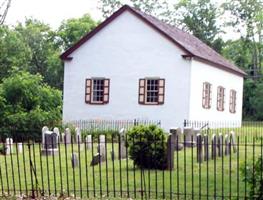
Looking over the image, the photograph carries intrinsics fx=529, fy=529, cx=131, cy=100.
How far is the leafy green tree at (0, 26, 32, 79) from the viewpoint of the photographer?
48.3 meters

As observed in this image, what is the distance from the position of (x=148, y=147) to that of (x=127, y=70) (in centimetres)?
1847

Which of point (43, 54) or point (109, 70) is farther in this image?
point (43, 54)

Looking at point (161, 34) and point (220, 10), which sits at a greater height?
point (220, 10)

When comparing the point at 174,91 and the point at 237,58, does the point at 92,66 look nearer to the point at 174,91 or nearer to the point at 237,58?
the point at 174,91

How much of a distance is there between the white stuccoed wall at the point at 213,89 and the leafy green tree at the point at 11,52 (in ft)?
66.2

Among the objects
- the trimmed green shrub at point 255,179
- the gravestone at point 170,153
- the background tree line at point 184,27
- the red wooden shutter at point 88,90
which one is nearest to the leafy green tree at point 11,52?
the background tree line at point 184,27

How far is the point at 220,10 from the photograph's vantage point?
6150cm

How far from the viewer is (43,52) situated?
57906 millimetres

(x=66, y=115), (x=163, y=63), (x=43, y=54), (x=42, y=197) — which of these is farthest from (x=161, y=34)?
(x=43, y=54)

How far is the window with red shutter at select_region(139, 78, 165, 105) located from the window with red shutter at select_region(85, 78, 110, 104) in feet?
7.63

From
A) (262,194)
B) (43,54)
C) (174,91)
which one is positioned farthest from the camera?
(43,54)

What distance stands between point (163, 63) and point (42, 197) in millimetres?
21940

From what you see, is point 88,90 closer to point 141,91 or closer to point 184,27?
point 141,91

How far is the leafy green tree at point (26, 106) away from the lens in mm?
26422
